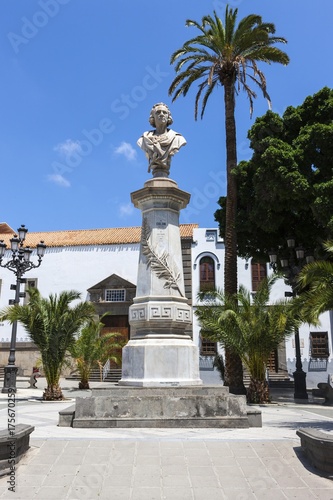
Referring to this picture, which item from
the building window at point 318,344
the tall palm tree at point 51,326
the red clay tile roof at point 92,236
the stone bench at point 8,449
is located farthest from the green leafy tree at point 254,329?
the red clay tile roof at point 92,236

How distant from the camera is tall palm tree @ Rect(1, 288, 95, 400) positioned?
14.0 metres

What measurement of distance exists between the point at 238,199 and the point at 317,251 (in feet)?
12.1

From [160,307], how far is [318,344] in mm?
17840

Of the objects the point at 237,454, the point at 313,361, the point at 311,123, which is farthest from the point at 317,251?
the point at 237,454

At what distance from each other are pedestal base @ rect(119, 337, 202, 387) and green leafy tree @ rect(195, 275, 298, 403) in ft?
15.3

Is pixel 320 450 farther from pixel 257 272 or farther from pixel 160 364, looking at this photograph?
pixel 257 272

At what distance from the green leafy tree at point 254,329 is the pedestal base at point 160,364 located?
4673 millimetres

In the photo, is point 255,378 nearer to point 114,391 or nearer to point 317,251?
point 317,251

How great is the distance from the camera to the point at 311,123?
624 inches

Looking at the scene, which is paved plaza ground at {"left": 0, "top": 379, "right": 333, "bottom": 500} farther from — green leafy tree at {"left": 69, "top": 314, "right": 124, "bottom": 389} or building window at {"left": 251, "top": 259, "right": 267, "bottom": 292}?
building window at {"left": 251, "top": 259, "right": 267, "bottom": 292}

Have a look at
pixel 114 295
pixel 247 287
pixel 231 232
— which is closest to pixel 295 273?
pixel 231 232

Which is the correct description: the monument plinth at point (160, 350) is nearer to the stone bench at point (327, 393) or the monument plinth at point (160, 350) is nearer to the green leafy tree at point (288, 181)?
the green leafy tree at point (288, 181)

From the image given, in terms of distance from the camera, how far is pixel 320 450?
4.87 meters

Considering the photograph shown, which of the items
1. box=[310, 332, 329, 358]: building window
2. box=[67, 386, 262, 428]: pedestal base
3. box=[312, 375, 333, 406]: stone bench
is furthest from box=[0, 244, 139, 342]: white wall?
box=[67, 386, 262, 428]: pedestal base
